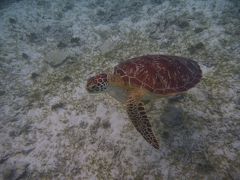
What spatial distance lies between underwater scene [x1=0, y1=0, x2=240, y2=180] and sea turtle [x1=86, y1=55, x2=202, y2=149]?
16 millimetres

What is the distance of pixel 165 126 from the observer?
4184mm

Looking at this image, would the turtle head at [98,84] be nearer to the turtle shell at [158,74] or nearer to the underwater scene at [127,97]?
the underwater scene at [127,97]

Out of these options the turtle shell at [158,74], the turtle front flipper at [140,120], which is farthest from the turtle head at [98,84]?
the turtle front flipper at [140,120]

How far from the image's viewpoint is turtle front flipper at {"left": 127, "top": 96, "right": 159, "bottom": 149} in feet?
10.4

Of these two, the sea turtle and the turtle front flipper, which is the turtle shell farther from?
the turtle front flipper

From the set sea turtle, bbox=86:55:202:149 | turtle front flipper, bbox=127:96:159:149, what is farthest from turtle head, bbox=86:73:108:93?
turtle front flipper, bbox=127:96:159:149

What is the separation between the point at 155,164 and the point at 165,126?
739 millimetres

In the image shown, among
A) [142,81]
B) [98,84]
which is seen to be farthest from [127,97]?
→ [98,84]

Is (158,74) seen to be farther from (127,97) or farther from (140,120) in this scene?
(140,120)

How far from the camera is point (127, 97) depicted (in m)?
3.88

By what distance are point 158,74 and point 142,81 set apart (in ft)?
1.01

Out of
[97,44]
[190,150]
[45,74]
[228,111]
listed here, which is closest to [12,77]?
[45,74]

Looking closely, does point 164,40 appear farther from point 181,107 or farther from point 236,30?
point 181,107

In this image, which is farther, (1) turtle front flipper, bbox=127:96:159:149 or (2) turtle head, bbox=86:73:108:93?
(2) turtle head, bbox=86:73:108:93
